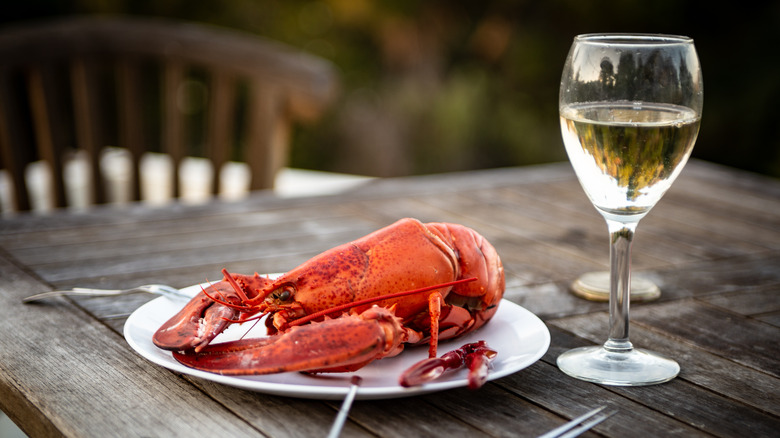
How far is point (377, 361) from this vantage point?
0.91 m

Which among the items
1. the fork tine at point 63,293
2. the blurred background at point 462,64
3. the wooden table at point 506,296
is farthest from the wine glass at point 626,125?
the blurred background at point 462,64

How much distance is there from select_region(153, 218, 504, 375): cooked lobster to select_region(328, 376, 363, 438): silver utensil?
0.9 inches

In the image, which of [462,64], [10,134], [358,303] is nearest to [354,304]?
[358,303]

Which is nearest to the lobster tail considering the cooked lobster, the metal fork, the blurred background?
the cooked lobster

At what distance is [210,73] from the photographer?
2.79 metres

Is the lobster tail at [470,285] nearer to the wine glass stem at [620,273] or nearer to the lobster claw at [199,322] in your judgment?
the wine glass stem at [620,273]

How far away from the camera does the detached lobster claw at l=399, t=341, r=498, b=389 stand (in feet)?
2.62

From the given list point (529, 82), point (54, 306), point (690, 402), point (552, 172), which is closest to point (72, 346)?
point (54, 306)

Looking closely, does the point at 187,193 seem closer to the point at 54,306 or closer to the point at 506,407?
the point at 54,306

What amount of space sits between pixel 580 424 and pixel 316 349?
0.28 meters

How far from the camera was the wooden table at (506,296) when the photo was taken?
2.69 feet

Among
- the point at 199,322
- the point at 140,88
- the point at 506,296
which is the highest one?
the point at 140,88

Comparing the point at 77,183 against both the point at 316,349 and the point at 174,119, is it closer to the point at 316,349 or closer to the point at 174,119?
the point at 174,119

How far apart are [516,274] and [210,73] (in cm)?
173
